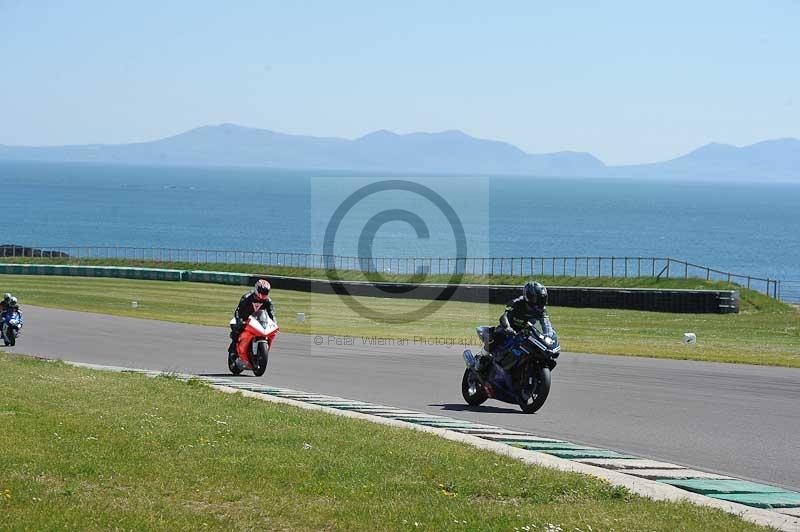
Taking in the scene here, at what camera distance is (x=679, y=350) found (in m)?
28.9

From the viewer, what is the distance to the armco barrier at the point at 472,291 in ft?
153

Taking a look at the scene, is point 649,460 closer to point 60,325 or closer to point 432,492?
point 432,492

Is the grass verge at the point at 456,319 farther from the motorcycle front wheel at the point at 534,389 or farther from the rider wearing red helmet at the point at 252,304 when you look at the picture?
the motorcycle front wheel at the point at 534,389

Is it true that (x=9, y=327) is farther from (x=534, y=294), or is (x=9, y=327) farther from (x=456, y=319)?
(x=456, y=319)

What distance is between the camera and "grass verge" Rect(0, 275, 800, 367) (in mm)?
30531

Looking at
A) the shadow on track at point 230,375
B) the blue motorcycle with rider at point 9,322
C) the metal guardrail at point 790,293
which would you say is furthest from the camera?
the metal guardrail at point 790,293

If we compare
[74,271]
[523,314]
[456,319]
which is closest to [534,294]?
[523,314]

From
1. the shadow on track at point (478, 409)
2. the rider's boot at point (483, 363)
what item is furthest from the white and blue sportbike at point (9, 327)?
the rider's boot at point (483, 363)

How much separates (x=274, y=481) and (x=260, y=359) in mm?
12305

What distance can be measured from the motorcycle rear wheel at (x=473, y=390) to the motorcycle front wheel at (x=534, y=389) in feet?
2.91

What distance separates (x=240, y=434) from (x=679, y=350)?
18.8 meters

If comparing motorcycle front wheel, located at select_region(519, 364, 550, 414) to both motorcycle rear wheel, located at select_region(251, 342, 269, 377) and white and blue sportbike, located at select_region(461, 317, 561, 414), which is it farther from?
motorcycle rear wheel, located at select_region(251, 342, 269, 377)

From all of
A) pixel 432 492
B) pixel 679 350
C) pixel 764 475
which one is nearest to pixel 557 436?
pixel 764 475

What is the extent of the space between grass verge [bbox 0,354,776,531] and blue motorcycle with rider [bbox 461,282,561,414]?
308 centimetres
